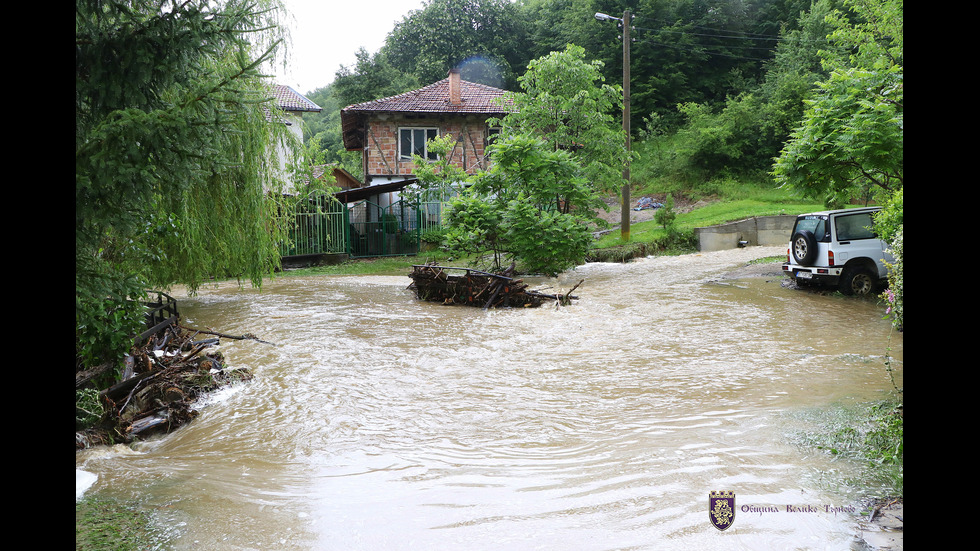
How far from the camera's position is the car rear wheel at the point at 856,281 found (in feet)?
47.2

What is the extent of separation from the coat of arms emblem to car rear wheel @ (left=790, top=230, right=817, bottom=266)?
11587mm

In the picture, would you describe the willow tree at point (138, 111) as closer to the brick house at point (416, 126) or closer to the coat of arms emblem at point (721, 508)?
the coat of arms emblem at point (721, 508)

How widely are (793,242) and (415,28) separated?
38.2 m

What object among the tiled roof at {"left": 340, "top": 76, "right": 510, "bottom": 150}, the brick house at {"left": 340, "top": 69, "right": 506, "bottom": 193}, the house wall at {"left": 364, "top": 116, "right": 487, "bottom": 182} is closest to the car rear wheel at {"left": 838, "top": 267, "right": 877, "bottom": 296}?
the tiled roof at {"left": 340, "top": 76, "right": 510, "bottom": 150}

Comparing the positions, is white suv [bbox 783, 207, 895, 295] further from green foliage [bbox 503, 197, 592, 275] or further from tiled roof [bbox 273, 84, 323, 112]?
tiled roof [bbox 273, 84, 323, 112]

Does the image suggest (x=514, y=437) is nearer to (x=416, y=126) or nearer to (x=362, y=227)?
(x=362, y=227)

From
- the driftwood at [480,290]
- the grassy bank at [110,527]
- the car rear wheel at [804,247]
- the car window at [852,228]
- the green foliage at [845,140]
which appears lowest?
the grassy bank at [110,527]

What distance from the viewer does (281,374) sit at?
29.4ft

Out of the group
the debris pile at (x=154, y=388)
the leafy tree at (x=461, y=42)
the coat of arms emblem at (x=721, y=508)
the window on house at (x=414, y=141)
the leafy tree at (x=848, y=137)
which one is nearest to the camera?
the coat of arms emblem at (x=721, y=508)

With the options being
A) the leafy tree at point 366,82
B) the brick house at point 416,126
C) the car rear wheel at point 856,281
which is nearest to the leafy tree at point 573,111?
the brick house at point 416,126
